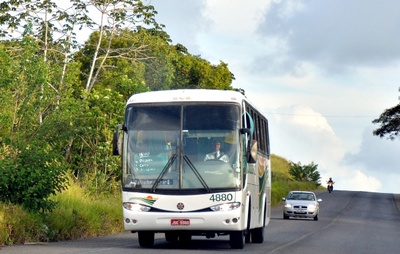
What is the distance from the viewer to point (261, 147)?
24938mm

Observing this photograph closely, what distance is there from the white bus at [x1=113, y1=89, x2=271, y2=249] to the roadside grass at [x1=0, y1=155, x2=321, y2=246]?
2.77 meters

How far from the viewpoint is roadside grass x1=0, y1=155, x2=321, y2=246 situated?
21.7 metres

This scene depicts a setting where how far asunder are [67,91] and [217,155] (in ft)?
21.0

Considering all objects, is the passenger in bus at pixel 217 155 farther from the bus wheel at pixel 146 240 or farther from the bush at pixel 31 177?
the bush at pixel 31 177

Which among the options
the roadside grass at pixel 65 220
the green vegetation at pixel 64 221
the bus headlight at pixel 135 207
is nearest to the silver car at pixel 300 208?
the roadside grass at pixel 65 220

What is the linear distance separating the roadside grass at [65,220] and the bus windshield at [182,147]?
3026mm

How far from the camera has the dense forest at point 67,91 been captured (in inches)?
922

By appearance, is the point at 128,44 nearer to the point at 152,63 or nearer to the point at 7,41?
the point at 152,63

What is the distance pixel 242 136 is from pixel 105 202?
433 inches

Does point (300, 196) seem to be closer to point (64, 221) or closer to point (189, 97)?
point (64, 221)

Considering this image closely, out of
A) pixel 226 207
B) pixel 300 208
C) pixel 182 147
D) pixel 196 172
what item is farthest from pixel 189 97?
pixel 300 208

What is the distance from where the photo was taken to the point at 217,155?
2045 centimetres

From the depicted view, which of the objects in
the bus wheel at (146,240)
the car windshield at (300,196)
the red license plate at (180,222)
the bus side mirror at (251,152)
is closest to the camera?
the red license plate at (180,222)

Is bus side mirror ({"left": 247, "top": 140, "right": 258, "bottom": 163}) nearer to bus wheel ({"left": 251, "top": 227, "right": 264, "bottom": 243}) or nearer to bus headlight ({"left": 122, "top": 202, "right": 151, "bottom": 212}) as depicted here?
bus headlight ({"left": 122, "top": 202, "right": 151, "bottom": 212})
